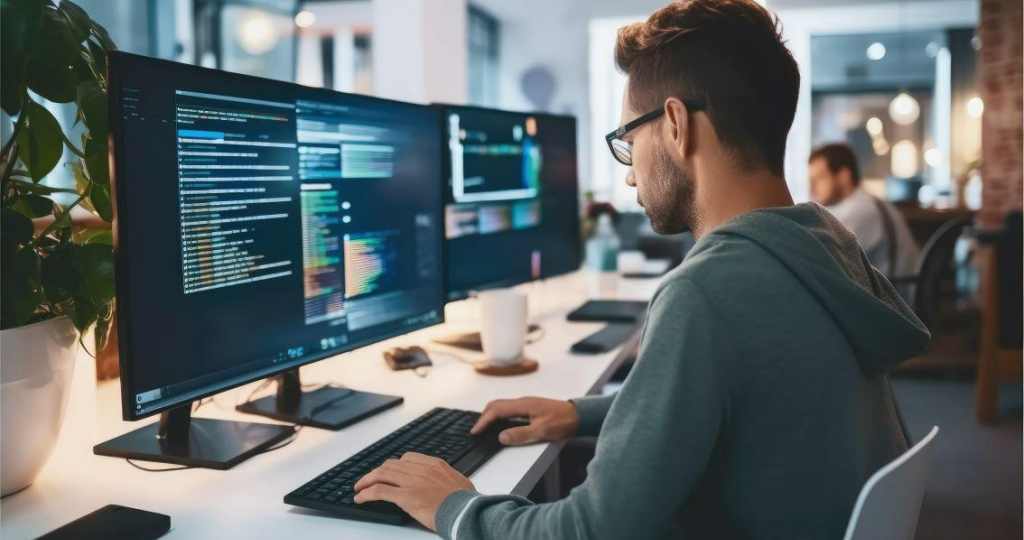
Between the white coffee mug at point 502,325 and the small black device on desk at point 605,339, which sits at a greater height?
the white coffee mug at point 502,325

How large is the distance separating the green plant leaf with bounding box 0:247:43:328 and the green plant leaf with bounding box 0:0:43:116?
17cm

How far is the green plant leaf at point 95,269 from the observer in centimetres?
107

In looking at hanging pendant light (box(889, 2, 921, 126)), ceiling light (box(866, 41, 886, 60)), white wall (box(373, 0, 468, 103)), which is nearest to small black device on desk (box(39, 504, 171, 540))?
white wall (box(373, 0, 468, 103))

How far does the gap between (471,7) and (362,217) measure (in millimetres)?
8537

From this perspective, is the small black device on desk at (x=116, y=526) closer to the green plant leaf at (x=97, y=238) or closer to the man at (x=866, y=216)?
the green plant leaf at (x=97, y=238)

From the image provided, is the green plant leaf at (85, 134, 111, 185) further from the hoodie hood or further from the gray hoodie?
A: the hoodie hood

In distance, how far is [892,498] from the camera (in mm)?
837

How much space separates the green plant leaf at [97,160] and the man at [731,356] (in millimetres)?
496

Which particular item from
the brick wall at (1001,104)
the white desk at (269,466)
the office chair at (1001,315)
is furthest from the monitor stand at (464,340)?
the brick wall at (1001,104)

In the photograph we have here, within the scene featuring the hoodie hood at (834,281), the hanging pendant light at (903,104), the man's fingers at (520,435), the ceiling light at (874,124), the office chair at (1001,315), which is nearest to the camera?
the hoodie hood at (834,281)

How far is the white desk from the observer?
3.24 ft

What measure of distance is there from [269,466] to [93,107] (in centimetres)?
49

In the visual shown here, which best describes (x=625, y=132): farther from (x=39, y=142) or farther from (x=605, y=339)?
(x=605, y=339)

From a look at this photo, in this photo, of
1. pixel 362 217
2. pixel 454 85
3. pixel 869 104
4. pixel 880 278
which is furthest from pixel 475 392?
pixel 869 104
